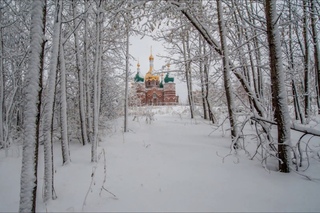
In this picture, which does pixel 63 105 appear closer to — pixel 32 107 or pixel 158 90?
pixel 32 107

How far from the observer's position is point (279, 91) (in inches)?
109

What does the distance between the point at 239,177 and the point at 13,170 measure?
4.52 meters

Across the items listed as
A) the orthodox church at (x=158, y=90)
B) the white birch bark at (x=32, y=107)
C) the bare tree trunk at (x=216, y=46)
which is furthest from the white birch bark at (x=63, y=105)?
the orthodox church at (x=158, y=90)

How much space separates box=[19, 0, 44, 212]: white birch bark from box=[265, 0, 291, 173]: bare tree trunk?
10.5 feet

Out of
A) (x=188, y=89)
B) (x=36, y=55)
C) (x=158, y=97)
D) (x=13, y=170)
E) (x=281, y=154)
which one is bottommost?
(x=13, y=170)

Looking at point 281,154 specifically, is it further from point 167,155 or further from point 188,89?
point 188,89

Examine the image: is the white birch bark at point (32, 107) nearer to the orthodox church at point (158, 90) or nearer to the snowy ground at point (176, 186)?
the snowy ground at point (176, 186)

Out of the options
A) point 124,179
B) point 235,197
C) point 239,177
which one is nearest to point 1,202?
point 124,179

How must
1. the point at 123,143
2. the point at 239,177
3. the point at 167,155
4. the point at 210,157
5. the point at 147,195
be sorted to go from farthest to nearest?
the point at 123,143, the point at 167,155, the point at 210,157, the point at 239,177, the point at 147,195

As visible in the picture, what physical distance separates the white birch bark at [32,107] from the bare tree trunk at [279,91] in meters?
3.19

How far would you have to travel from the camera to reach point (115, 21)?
12.4 ft

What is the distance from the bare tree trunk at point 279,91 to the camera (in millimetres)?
2684

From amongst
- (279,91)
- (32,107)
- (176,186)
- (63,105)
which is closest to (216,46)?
(279,91)

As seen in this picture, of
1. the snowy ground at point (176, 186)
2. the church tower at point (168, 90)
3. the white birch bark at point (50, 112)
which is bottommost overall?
the snowy ground at point (176, 186)
